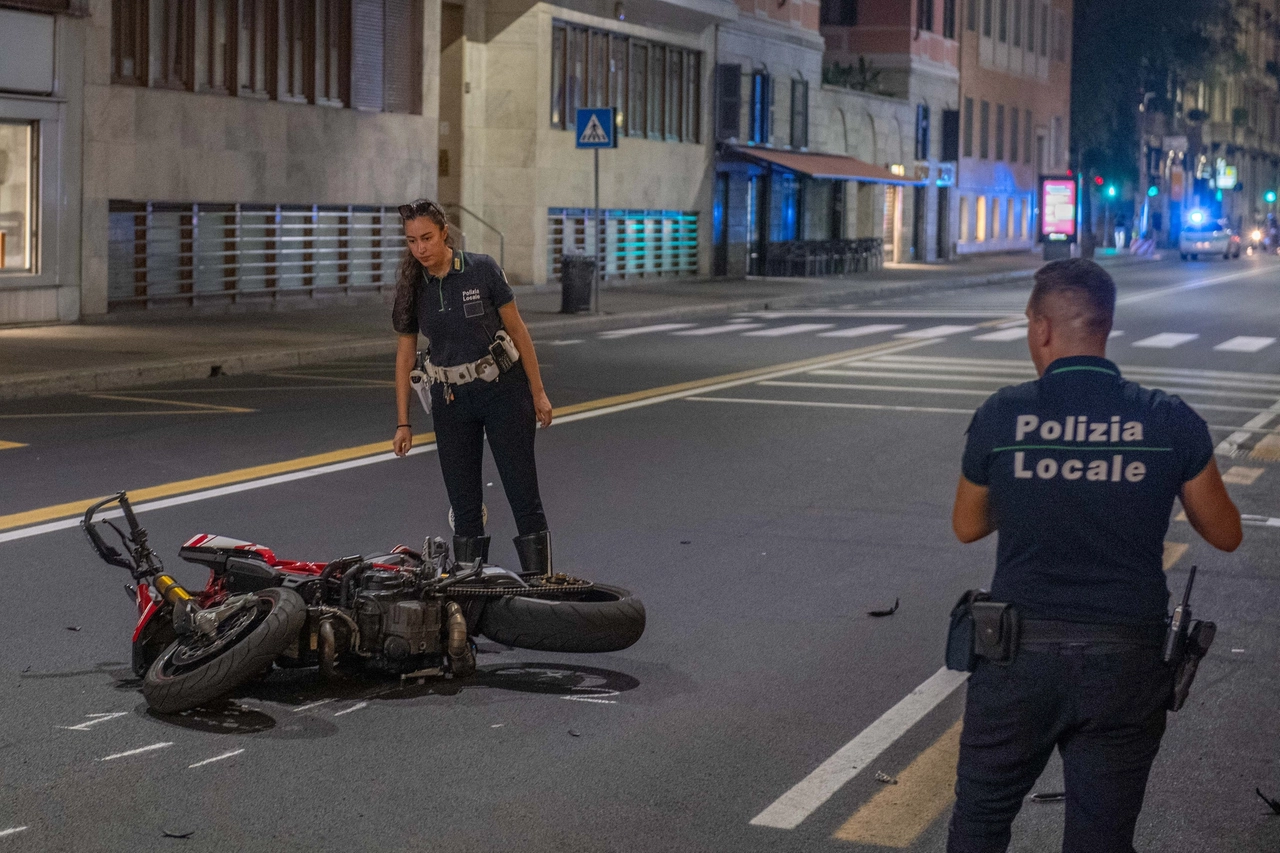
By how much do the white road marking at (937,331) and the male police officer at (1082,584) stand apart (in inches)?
850

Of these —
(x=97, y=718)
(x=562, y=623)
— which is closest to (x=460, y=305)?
(x=562, y=623)

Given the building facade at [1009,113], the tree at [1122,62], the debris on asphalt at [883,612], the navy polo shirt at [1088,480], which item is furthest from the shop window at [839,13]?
the navy polo shirt at [1088,480]

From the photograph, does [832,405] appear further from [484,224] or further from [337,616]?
[484,224]

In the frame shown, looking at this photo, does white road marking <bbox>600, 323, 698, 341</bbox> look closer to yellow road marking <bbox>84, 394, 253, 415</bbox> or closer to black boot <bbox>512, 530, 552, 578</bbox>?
yellow road marking <bbox>84, 394, 253, 415</bbox>

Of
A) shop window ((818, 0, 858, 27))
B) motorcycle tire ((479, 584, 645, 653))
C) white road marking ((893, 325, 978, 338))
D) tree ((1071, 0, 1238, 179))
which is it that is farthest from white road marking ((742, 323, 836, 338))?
tree ((1071, 0, 1238, 179))

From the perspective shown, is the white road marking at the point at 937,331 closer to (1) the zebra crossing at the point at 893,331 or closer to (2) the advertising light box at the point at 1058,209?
(1) the zebra crossing at the point at 893,331

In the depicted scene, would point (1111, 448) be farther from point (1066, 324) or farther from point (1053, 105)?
point (1053, 105)

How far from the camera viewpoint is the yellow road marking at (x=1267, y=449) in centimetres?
1281

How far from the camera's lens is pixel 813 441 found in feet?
43.6

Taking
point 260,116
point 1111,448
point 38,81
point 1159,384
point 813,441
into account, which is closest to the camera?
point 1111,448

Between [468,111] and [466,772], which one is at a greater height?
[468,111]

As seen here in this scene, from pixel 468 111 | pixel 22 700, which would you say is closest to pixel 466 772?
pixel 22 700

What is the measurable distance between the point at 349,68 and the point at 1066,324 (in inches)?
1041

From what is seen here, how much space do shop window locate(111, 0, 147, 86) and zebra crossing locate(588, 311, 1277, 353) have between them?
7374mm
